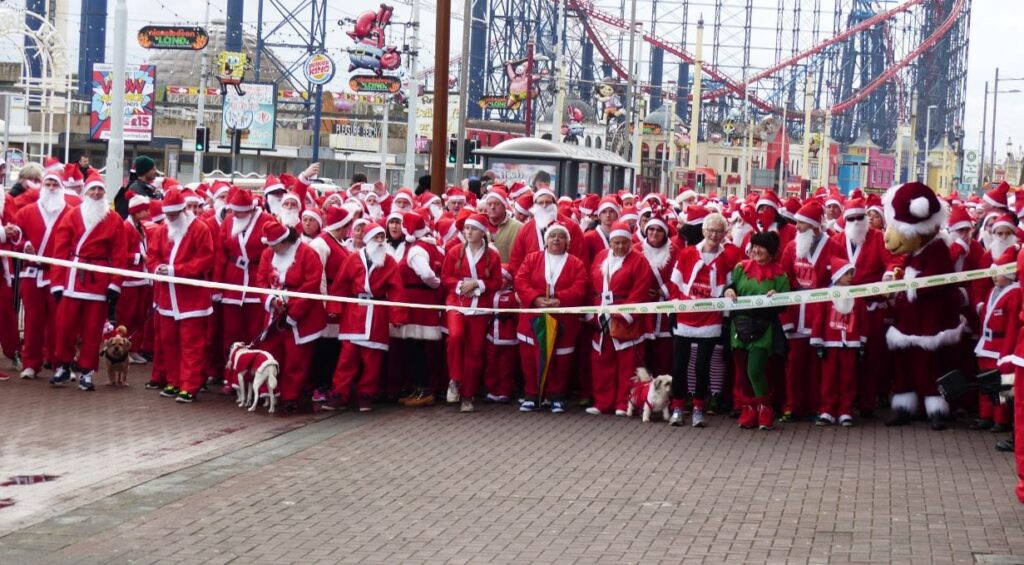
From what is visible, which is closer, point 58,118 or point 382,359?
point 382,359

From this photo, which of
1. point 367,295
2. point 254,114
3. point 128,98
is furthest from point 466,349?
point 254,114

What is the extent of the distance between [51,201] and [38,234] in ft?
1.06

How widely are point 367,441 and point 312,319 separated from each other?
1.77 meters

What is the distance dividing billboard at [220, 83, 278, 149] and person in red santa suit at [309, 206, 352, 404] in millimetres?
46581

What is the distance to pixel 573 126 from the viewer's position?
93.9 metres

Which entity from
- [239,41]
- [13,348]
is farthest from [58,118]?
[13,348]

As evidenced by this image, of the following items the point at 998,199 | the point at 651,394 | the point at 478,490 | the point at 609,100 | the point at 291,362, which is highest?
the point at 609,100

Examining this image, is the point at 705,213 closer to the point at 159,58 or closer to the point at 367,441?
the point at 367,441

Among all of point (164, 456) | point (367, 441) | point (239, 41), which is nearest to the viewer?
point (164, 456)

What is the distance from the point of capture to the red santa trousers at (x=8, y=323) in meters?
13.9

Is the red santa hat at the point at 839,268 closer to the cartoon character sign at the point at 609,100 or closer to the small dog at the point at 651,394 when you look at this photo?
the small dog at the point at 651,394

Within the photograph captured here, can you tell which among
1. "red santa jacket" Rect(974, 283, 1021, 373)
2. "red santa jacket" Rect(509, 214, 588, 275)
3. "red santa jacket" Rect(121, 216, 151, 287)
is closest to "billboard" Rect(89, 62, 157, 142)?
"red santa jacket" Rect(121, 216, 151, 287)

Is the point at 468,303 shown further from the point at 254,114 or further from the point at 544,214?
the point at 254,114

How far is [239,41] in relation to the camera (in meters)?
88.9
